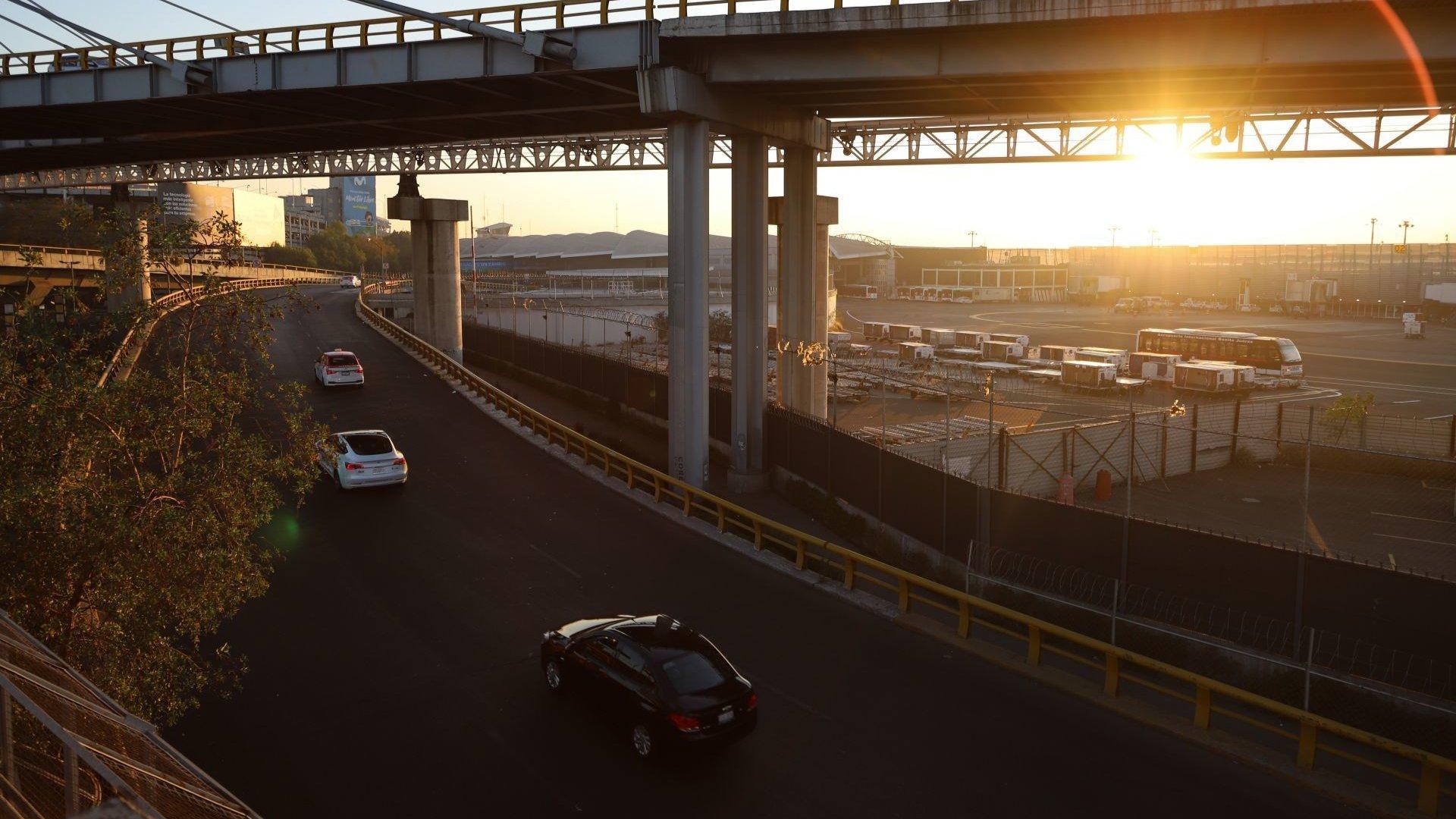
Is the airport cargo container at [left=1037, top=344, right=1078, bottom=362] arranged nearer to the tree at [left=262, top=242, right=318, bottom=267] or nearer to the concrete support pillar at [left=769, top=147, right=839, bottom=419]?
the concrete support pillar at [left=769, top=147, right=839, bottom=419]

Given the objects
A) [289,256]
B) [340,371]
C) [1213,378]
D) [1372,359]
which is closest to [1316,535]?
[1213,378]

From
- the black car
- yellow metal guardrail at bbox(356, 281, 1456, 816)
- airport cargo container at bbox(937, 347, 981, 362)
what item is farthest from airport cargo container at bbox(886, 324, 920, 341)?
the black car

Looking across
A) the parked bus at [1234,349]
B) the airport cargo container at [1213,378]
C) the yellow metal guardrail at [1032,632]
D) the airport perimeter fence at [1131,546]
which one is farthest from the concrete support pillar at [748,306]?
the parked bus at [1234,349]

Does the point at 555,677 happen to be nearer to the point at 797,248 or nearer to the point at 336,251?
the point at 797,248

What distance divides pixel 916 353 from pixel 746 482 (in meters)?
36.8

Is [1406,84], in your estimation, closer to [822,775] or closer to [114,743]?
[822,775]

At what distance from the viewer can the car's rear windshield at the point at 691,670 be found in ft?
38.8

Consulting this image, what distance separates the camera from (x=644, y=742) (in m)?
11.8

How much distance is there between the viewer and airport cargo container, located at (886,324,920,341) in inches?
3135

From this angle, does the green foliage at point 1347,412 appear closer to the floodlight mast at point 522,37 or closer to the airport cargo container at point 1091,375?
the airport cargo container at point 1091,375

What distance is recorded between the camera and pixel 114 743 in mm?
7516

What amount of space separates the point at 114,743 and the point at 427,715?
577 centimetres

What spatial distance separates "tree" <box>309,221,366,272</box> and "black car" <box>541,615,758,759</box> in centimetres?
17284

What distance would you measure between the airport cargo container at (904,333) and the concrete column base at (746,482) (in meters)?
51.1
